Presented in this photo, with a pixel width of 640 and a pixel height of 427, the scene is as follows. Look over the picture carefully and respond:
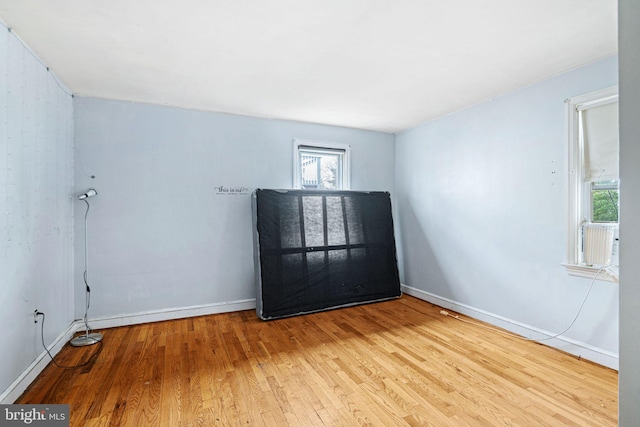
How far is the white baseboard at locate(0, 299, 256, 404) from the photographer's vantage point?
1940mm

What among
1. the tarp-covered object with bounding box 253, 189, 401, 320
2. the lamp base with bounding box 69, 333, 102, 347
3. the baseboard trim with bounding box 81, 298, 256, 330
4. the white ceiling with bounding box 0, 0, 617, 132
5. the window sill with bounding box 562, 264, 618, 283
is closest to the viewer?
the white ceiling with bounding box 0, 0, 617, 132

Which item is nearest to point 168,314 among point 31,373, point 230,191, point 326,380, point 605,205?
point 31,373

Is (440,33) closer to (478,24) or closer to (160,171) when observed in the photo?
(478,24)

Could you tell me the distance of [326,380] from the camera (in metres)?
2.14

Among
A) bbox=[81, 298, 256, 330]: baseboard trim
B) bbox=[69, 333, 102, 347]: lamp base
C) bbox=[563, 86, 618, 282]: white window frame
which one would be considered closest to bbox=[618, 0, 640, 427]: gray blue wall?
bbox=[563, 86, 618, 282]: white window frame

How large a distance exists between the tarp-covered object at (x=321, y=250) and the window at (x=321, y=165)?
1.23 ft

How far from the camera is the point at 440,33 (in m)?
1.99

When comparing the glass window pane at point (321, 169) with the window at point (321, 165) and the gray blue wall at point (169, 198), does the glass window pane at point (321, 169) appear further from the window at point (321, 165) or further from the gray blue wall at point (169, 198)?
the gray blue wall at point (169, 198)

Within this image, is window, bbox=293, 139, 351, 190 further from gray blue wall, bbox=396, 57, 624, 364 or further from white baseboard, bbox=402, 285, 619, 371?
white baseboard, bbox=402, 285, 619, 371

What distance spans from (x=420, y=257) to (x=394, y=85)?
2382 mm

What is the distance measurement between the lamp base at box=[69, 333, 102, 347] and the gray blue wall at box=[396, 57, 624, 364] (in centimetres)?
381

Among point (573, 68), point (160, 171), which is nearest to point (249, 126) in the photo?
point (160, 171)

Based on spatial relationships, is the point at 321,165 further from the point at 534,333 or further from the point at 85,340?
the point at 85,340

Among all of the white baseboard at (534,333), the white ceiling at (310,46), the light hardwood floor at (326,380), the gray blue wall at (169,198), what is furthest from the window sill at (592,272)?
the gray blue wall at (169,198)
